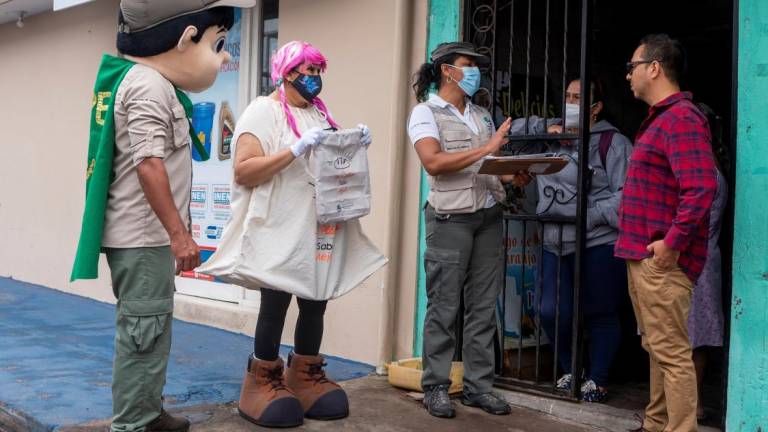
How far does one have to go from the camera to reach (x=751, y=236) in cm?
380

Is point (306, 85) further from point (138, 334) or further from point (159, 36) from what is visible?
point (138, 334)

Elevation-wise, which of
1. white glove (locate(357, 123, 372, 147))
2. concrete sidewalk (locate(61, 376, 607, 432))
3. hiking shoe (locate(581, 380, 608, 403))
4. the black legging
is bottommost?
concrete sidewalk (locate(61, 376, 607, 432))

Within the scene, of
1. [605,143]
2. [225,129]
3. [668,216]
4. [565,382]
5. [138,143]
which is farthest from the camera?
[225,129]

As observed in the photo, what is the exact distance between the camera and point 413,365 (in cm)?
498

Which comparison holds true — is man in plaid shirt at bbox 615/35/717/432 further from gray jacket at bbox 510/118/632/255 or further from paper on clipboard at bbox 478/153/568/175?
gray jacket at bbox 510/118/632/255

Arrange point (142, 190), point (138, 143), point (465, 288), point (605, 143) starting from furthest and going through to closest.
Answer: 1. point (605, 143)
2. point (465, 288)
3. point (142, 190)
4. point (138, 143)

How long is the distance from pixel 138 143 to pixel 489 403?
7.59 feet

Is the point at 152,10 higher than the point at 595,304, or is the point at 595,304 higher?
the point at 152,10

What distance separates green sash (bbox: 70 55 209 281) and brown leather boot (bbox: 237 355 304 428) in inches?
39.1

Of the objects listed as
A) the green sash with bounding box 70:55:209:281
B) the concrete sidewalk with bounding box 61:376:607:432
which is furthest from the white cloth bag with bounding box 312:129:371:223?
the concrete sidewalk with bounding box 61:376:607:432

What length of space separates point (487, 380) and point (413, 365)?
637mm

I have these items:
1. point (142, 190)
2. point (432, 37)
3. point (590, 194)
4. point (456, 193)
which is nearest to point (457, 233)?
point (456, 193)

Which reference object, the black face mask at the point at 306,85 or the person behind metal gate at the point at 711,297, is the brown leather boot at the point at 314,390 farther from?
the person behind metal gate at the point at 711,297

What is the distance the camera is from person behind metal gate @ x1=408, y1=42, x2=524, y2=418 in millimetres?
4312
